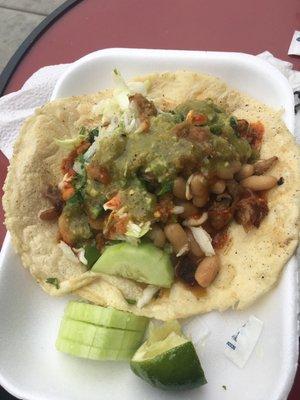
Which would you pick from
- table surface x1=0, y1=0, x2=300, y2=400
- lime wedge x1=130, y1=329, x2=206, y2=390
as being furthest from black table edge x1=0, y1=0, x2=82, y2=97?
lime wedge x1=130, y1=329, x2=206, y2=390

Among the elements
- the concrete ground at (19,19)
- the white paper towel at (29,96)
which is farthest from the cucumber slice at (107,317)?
the concrete ground at (19,19)

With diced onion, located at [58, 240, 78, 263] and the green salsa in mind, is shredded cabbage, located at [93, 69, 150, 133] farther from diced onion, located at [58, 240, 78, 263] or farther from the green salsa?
diced onion, located at [58, 240, 78, 263]

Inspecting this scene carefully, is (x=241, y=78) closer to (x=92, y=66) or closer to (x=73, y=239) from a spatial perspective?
(x=92, y=66)

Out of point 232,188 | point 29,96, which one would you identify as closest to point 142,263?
point 232,188

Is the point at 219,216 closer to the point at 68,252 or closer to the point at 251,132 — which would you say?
the point at 251,132

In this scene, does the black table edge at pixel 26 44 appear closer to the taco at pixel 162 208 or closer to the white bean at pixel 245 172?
the taco at pixel 162 208

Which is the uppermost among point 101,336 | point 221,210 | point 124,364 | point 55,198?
point 221,210

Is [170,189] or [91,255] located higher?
[170,189]
